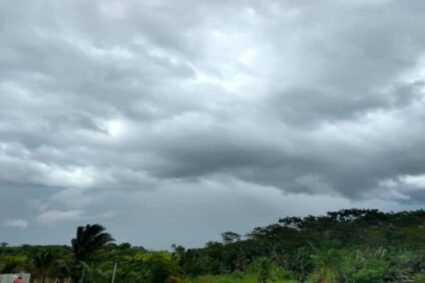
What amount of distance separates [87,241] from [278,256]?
34885mm

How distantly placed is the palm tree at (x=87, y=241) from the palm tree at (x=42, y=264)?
3.89m

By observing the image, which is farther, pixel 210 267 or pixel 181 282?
pixel 210 267

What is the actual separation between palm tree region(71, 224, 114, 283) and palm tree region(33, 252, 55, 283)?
12.8 ft

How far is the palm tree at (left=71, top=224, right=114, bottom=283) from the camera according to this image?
52.4 metres

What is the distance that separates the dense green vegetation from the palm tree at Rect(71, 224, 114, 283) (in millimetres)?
89

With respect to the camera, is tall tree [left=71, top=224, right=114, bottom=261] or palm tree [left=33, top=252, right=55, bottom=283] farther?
palm tree [left=33, top=252, right=55, bottom=283]

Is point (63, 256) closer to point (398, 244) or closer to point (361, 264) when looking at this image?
point (361, 264)

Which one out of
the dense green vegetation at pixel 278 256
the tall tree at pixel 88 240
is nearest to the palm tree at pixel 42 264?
the dense green vegetation at pixel 278 256

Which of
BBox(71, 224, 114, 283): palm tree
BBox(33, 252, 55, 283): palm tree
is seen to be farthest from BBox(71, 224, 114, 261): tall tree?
BBox(33, 252, 55, 283): palm tree

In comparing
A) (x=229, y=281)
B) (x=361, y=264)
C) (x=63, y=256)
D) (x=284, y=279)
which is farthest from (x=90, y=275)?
(x=361, y=264)

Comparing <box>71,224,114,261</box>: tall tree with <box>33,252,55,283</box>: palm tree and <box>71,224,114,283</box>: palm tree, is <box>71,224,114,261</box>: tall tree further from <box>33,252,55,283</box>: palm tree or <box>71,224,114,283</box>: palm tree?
<box>33,252,55,283</box>: palm tree

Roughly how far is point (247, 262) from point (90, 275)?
35205mm

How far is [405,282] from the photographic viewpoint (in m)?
62.0

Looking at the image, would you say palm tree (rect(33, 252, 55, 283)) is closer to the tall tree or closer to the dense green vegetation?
the dense green vegetation
